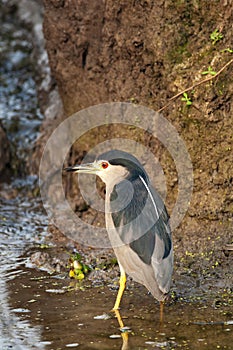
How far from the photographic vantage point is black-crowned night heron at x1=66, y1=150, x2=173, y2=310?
5.01 m

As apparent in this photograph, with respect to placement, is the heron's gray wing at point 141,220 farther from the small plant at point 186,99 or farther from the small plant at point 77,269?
the small plant at point 186,99

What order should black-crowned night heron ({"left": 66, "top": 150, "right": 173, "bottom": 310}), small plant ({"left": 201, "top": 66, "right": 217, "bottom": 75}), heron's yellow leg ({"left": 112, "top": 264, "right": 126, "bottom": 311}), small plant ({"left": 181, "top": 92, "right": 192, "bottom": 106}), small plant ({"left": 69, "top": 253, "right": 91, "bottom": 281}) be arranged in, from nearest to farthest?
black-crowned night heron ({"left": 66, "top": 150, "right": 173, "bottom": 310})
heron's yellow leg ({"left": 112, "top": 264, "right": 126, "bottom": 311})
small plant ({"left": 69, "top": 253, "right": 91, "bottom": 281})
small plant ({"left": 201, "top": 66, "right": 217, "bottom": 75})
small plant ({"left": 181, "top": 92, "right": 192, "bottom": 106})

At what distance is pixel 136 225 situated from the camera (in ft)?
17.0

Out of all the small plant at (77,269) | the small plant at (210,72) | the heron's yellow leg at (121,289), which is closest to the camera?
the heron's yellow leg at (121,289)

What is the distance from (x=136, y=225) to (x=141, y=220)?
5 cm

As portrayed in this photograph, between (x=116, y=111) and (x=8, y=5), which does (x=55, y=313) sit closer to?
(x=116, y=111)

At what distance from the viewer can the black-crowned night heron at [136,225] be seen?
5012 millimetres

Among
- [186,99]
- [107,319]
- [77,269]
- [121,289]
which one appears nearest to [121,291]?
[121,289]

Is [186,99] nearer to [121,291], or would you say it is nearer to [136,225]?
[136,225]

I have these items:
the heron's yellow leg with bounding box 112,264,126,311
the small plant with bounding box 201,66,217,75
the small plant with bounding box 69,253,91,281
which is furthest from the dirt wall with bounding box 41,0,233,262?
the heron's yellow leg with bounding box 112,264,126,311

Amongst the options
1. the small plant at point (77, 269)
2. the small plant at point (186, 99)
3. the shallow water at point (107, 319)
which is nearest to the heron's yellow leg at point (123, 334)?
the shallow water at point (107, 319)

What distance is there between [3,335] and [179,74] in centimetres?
246

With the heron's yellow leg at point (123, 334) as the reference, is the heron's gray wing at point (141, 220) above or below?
above

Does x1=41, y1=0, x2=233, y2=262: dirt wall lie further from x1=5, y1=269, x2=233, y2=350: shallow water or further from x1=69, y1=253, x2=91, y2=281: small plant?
x1=5, y1=269, x2=233, y2=350: shallow water
